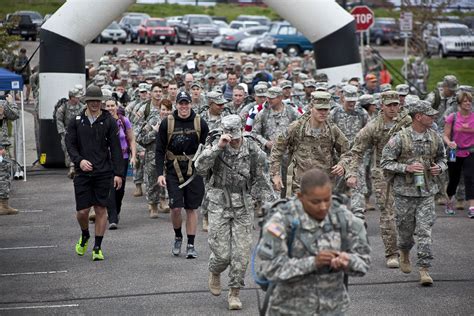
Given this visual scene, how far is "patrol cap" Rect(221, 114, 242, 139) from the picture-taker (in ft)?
34.4

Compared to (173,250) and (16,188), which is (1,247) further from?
(16,188)

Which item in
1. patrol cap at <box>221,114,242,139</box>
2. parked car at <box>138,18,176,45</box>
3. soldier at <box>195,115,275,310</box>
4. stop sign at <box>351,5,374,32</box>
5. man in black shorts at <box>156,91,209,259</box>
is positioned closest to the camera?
patrol cap at <box>221,114,242,139</box>

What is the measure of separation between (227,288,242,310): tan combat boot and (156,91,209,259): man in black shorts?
2.30m

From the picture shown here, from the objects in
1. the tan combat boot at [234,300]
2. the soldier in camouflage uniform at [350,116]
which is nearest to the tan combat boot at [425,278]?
the tan combat boot at [234,300]

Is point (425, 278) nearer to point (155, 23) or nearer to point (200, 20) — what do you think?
point (155, 23)

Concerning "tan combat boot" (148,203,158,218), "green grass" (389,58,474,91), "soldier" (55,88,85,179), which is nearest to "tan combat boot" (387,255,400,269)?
"tan combat boot" (148,203,158,218)

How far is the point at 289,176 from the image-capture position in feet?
41.8

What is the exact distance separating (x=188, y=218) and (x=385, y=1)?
44093 mm

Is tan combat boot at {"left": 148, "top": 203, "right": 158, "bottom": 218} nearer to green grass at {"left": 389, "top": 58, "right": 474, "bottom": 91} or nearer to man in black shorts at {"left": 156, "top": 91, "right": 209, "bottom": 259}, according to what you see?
man in black shorts at {"left": 156, "top": 91, "right": 209, "bottom": 259}

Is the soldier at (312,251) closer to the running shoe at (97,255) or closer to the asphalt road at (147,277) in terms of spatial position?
the asphalt road at (147,277)

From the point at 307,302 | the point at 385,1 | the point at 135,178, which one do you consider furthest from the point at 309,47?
the point at 307,302

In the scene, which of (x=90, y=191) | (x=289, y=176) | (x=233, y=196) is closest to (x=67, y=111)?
(x=90, y=191)

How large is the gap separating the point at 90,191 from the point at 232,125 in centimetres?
303

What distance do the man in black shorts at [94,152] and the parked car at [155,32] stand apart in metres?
45.1
